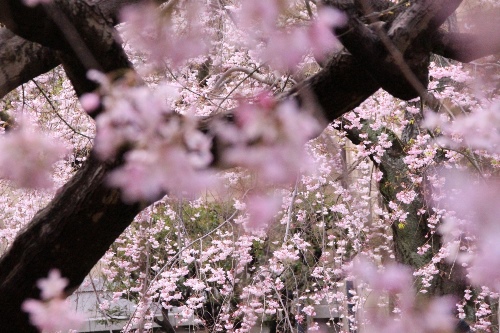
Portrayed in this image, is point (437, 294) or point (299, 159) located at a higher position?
point (437, 294)

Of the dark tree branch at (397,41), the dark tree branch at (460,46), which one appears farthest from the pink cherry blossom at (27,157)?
the dark tree branch at (460,46)

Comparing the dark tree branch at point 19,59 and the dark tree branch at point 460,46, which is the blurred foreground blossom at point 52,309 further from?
the dark tree branch at point 460,46

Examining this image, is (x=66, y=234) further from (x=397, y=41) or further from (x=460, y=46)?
(x=460, y=46)

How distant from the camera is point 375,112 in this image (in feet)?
22.2

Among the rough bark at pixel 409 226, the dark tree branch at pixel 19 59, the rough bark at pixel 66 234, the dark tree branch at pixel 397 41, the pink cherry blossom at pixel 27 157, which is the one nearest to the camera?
the pink cherry blossom at pixel 27 157

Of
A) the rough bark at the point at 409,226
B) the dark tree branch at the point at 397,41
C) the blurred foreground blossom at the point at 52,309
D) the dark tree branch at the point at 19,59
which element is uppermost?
the rough bark at the point at 409,226

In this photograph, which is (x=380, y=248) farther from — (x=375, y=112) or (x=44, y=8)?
(x=44, y=8)

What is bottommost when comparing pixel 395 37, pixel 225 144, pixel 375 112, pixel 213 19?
pixel 225 144

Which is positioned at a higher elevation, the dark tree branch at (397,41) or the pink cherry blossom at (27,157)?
the dark tree branch at (397,41)

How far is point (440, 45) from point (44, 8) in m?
1.57

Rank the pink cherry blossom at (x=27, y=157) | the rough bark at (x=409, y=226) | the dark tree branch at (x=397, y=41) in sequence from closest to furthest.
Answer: the pink cherry blossom at (x=27, y=157), the dark tree branch at (x=397, y=41), the rough bark at (x=409, y=226)

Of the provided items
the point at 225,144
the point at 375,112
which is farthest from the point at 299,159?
the point at 375,112

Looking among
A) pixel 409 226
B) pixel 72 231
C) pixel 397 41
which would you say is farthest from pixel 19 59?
pixel 409 226

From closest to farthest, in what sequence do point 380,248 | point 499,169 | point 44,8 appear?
point 44,8 → point 499,169 → point 380,248
